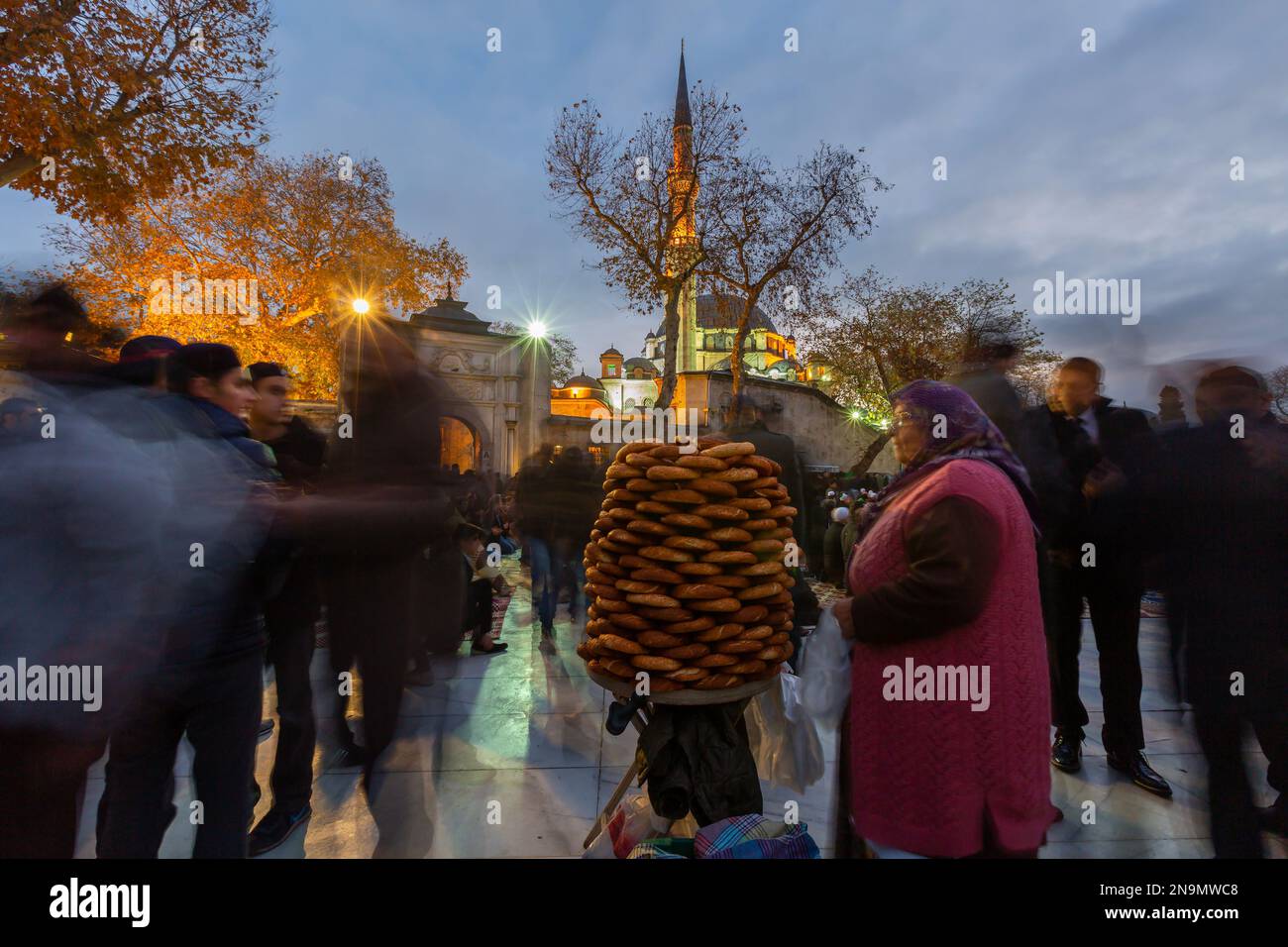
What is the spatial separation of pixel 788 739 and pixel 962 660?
1.01 meters

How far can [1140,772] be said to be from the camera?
10.2 feet

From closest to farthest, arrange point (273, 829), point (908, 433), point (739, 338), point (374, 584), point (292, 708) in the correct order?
point (908, 433) < point (374, 584) < point (273, 829) < point (292, 708) < point (739, 338)

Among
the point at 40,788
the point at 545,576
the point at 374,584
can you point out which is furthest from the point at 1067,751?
the point at 40,788

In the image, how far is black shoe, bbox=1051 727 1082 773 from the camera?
130 inches

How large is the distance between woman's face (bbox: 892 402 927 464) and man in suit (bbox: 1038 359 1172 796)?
1.96m

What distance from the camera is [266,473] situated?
2084mm

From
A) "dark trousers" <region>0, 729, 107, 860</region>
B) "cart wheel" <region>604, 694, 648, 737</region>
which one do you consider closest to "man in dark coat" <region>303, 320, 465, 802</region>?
"dark trousers" <region>0, 729, 107, 860</region>

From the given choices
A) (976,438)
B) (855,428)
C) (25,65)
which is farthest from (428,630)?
(855,428)

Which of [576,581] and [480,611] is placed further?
[576,581]

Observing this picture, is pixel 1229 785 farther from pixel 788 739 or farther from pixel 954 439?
pixel 954 439

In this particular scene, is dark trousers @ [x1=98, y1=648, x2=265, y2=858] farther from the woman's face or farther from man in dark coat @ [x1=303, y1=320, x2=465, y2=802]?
the woman's face

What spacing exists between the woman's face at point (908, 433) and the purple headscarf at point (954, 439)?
18 millimetres
